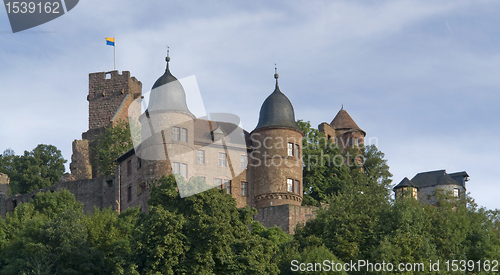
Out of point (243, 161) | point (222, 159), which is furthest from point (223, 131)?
point (243, 161)

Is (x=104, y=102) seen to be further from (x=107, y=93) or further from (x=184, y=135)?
(x=184, y=135)

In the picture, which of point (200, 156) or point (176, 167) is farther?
point (200, 156)

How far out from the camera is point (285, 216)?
58.7 m

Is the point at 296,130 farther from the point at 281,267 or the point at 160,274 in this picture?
the point at 160,274

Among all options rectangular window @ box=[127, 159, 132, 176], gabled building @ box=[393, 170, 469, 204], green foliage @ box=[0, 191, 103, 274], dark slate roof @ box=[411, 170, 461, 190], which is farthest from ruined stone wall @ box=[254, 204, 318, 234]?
dark slate roof @ box=[411, 170, 461, 190]

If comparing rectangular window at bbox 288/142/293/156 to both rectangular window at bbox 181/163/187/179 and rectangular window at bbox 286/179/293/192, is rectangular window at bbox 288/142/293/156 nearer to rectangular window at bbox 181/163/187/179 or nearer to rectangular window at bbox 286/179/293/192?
rectangular window at bbox 286/179/293/192

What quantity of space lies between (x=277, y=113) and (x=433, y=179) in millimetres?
33828

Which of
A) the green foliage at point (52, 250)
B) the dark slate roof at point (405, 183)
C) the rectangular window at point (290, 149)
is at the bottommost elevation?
the green foliage at point (52, 250)

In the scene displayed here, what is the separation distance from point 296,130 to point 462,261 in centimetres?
2361

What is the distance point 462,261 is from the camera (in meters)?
42.2

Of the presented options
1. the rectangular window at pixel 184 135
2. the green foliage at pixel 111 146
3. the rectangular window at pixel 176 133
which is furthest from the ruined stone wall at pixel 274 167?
the green foliage at pixel 111 146

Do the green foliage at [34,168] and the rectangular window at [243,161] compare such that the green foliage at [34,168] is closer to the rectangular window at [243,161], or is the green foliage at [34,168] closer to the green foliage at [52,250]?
the rectangular window at [243,161]

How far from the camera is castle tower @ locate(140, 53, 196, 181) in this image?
57094mm

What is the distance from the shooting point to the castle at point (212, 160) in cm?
5759
